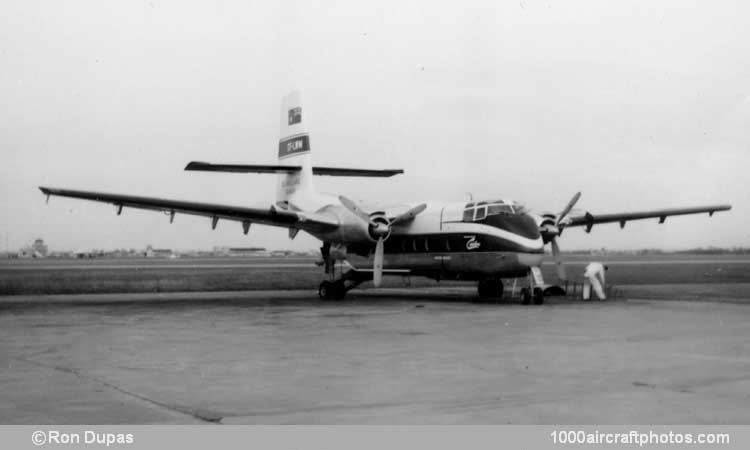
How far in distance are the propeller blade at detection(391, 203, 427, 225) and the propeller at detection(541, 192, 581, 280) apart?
159 inches

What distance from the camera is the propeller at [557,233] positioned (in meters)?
25.5

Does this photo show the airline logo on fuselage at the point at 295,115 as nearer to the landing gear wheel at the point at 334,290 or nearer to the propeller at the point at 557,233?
the landing gear wheel at the point at 334,290

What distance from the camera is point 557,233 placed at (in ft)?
84.1

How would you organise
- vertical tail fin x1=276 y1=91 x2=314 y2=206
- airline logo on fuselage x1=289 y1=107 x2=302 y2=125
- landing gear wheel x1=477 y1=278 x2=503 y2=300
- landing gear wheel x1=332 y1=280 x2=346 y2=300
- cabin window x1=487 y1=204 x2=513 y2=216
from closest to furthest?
1. cabin window x1=487 y1=204 x2=513 y2=216
2. landing gear wheel x1=477 y1=278 x2=503 y2=300
3. landing gear wheel x1=332 y1=280 x2=346 y2=300
4. vertical tail fin x1=276 y1=91 x2=314 y2=206
5. airline logo on fuselage x1=289 y1=107 x2=302 y2=125

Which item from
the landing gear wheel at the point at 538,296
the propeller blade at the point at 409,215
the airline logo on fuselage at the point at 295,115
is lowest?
the landing gear wheel at the point at 538,296

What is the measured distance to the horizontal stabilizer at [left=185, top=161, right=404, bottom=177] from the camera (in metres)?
26.8

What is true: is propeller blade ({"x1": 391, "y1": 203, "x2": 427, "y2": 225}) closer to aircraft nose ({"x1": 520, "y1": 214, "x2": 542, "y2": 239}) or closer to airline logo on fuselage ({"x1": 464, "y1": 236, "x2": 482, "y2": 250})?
airline logo on fuselage ({"x1": 464, "y1": 236, "x2": 482, "y2": 250})

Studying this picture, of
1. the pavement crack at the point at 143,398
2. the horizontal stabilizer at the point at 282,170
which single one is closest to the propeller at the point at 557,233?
the horizontal stabilizer at the point at 282,170

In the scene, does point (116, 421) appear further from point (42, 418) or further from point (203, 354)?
point (203, 354)

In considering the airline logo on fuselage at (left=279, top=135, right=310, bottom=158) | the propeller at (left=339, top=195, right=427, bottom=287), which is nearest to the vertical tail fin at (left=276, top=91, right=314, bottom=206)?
the airline logo on fuselage at (left=279, top=135, right=310, bottom=158)

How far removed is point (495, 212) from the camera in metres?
23.4

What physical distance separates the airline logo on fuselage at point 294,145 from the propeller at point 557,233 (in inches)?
362
